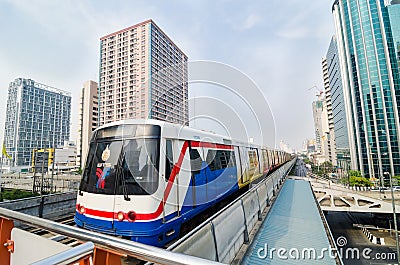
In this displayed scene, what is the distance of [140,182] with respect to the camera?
3.95 meters

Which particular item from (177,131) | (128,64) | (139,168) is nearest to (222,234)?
(139,168)

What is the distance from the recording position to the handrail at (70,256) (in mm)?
1008

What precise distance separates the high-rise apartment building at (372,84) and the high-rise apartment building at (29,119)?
204ft

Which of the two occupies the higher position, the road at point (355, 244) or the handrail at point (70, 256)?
the handrail at point (70, 256)

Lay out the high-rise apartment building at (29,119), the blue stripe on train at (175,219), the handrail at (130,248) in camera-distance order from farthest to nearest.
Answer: the high-rise apartment building at (29,119) → the blue stripe on train at (175,219) → the handrail at (130,248)

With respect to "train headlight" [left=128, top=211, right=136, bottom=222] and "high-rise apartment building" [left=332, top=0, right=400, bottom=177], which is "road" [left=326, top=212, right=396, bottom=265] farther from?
"high-rise apartment building" [left=332, top=0, right=400, bottom=177]

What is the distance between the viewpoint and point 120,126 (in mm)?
4430

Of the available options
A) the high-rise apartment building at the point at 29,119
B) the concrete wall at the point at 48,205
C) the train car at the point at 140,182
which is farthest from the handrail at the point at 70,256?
the high-rise apartment building at the point at 29,119

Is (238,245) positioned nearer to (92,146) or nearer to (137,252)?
(137,252)

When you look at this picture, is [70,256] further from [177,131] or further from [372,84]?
[372,84]

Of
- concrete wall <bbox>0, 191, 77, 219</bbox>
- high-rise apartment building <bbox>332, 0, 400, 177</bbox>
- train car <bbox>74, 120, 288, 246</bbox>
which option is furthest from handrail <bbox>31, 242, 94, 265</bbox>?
high-rise apartment building <bbox>332, 0, 400, 177</bbox>

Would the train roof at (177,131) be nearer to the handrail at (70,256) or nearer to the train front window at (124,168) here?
the train front window at (124,168)

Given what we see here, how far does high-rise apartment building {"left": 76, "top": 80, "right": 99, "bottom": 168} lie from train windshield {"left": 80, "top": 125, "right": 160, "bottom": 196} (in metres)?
46.9

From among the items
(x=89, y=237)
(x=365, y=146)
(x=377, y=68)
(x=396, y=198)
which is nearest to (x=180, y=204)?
(x=89, y=237)
